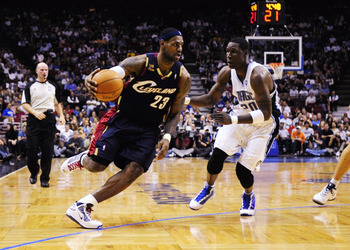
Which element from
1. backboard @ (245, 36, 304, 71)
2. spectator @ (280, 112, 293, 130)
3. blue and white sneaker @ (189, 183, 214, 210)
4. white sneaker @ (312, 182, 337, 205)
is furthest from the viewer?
spectator @ (280, 112, 293, 130)

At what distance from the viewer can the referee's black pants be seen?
7336mm

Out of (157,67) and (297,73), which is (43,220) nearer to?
(157,67)

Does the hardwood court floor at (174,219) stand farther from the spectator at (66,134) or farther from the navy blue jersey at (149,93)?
the spectator at (66,134)

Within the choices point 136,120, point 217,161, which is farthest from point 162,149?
point 217,161

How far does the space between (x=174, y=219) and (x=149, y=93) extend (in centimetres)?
120

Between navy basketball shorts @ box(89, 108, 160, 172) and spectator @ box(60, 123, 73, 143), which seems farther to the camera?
spectator @ box(60, 123, 73, 143)

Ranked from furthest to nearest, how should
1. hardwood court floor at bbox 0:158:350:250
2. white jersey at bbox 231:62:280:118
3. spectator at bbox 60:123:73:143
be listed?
1. spectator at bbox 60:123:73:143
2. white jersey at bbox 231:62:280:118
3. hardwood court floor at bbox 0:158:350:250

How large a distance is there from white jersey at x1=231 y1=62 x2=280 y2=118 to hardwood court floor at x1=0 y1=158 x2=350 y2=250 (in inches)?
42.2

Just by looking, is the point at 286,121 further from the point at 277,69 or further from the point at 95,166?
the point at 95,166

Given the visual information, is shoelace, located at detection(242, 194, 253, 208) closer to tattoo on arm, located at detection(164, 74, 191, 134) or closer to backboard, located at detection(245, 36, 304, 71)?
tattoo on arm, located at detection(164, 74, 191, 134)

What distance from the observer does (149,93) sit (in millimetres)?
4445

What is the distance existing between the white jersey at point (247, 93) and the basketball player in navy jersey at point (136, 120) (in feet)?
2.23

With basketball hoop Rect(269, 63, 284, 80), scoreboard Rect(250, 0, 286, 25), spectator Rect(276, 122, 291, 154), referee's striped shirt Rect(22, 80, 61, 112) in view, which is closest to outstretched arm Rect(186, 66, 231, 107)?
referee's striped shirt Rect(22, 80, 61, 112)

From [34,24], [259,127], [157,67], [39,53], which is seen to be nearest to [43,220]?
[157,67]
